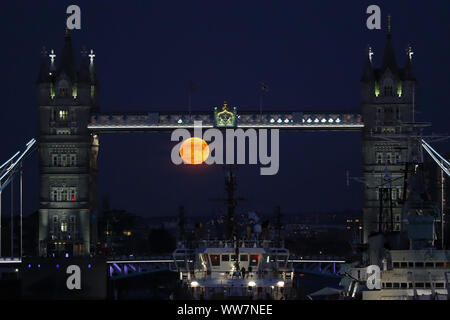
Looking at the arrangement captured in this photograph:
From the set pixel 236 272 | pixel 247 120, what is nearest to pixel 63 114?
pixel 247 120

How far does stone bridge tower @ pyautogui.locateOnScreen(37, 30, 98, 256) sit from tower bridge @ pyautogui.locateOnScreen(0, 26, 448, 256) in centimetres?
6

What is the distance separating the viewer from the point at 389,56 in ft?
280

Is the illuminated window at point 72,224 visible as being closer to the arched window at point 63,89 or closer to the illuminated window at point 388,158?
the arched window at point 63,89

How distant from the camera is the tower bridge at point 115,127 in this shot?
8150 centimetres

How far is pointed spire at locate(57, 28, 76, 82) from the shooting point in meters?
85.7

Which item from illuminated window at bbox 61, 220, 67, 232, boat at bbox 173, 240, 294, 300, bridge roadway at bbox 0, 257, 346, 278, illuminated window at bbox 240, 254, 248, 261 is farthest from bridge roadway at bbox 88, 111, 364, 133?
illuminated window at bbox 240, 254, 248, 261

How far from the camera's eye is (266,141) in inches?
3194

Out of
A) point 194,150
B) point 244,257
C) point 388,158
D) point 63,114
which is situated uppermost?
point 63,114

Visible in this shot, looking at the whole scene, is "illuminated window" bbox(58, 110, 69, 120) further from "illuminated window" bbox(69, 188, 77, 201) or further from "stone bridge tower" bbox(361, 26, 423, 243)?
"stone bridge tower" bbox(361, 26, 423, 243)

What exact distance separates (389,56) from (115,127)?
18637 mm

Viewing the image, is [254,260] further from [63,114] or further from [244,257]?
[63,114]

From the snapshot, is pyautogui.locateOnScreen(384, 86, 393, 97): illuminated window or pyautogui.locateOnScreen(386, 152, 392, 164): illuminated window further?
pyautogui.locateOnScreen(384, 86, 393, 97): illuminated window
